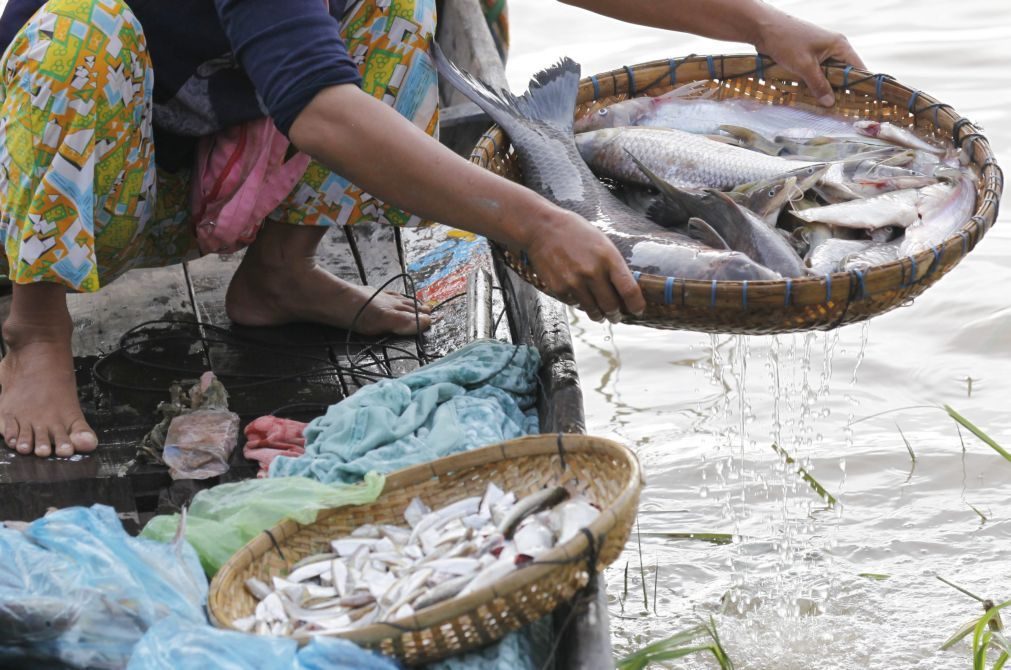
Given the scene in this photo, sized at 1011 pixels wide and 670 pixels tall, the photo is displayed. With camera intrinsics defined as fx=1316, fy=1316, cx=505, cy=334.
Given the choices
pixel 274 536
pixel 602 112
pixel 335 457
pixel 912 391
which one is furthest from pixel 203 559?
pixel 912 391

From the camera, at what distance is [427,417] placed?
8.79ft

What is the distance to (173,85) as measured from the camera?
291cm

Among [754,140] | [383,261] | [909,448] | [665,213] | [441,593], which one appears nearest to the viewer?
[441,593]

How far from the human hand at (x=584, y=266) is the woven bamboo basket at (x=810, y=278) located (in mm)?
69

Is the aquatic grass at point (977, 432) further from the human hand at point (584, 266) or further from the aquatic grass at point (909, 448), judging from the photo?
the human hand at point (584, 266)

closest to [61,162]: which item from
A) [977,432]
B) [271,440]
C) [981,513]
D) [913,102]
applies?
[271,440]

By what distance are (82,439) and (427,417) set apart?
0.76 metres

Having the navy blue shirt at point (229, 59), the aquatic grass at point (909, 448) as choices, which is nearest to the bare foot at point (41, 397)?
the navy blue shirt at point (229, 59)

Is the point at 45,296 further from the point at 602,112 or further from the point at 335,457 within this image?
the point at 602,112

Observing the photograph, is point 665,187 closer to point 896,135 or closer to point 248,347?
point 896,135

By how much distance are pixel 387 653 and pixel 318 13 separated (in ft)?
3.83

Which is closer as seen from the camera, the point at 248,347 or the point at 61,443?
the point at 61,443

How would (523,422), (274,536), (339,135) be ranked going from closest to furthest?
1. (274,536)
2. (339,135)
3. (523,422)

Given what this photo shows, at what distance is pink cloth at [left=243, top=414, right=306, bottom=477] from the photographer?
108 inches
